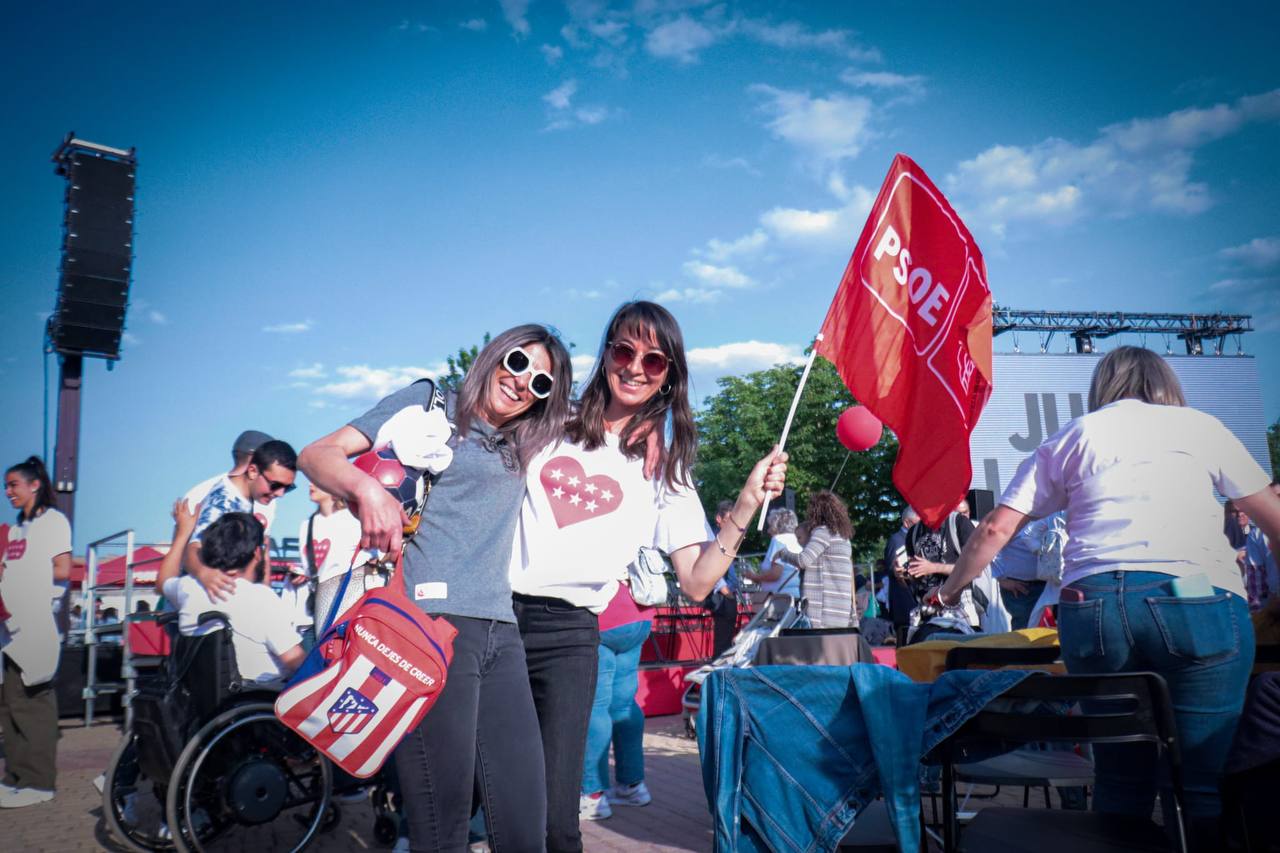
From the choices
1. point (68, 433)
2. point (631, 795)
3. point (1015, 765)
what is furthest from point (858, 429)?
point (68, 433)

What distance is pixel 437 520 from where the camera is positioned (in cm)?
223

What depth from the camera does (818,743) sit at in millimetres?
2578

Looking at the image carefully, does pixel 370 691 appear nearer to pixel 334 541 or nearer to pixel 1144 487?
pixel 1144 487

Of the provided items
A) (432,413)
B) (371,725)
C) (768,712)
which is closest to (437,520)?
(432,413)

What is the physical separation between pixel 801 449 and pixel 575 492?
3453 cm

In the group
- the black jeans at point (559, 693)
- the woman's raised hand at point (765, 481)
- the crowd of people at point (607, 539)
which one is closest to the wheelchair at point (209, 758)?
the crowd of people at point (607, 539)

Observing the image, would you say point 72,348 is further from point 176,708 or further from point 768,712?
point 768,712

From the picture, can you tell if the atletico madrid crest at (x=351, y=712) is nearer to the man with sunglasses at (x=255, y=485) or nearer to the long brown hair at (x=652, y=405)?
the long brown hair at (x=652, y=405)

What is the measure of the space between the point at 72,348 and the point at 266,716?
11.0 meters

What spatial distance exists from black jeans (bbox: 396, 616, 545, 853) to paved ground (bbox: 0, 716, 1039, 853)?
2702mm

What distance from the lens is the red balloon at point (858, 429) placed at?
23.1 feet

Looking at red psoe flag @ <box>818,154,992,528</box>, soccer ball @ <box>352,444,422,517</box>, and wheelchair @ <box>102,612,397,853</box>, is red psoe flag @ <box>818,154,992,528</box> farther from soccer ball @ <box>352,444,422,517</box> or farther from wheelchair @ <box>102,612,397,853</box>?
wheelchair @ <box>102,612,397,853</box>

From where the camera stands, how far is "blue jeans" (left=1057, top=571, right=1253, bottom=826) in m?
2.58

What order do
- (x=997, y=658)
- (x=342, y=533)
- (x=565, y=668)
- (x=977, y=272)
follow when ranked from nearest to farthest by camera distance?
(x=565, y=668) < (x=997, y=658) < (x=977, y=272) < (x=342, y=533)
